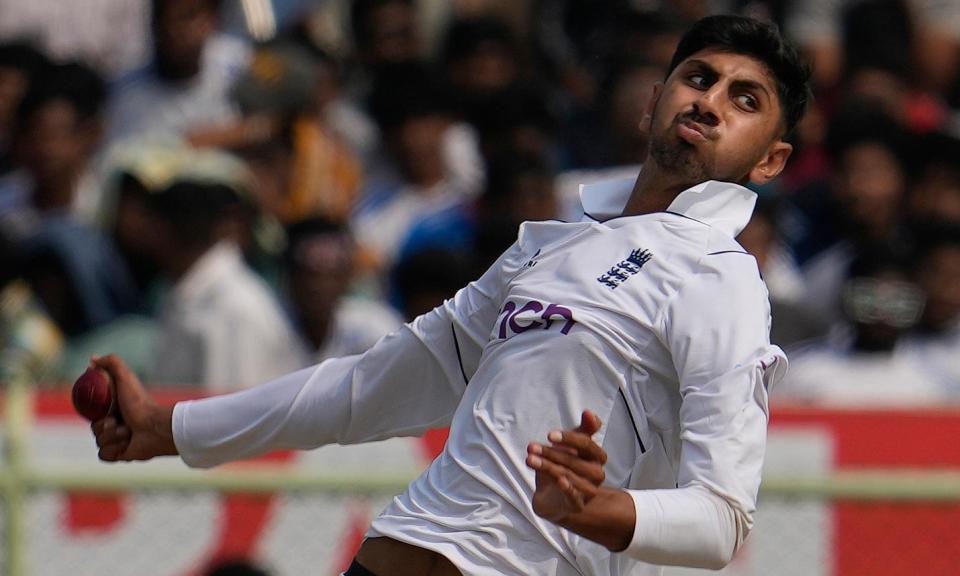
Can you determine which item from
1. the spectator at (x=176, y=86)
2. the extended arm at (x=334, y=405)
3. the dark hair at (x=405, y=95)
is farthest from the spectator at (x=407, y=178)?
the extended arm at (x=334, y=405)

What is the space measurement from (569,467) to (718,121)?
3.02ft

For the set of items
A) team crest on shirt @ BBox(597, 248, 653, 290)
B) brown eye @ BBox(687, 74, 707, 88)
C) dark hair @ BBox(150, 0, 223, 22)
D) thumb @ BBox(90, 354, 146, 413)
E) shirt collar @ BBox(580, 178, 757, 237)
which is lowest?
dark hair @ BBox(150, 0, 223, 22)

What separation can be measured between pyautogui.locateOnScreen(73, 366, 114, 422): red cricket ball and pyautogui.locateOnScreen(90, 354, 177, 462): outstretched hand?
0.07 feet

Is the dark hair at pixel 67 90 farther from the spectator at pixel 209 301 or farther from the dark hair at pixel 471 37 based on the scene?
the dark hair at pixel 471 37

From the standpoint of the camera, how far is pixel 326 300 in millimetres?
7059

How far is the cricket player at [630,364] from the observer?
307 cm

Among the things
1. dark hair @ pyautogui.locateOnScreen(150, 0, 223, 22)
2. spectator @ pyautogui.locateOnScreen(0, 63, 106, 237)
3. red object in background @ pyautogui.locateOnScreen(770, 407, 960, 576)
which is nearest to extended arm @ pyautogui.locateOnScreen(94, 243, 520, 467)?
red object in background @ pyautogui.locateOnScreen(770, 407, 960, 576)

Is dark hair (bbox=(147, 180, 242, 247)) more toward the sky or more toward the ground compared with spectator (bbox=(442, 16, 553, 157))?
more toward the sky

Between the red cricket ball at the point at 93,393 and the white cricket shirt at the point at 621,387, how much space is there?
2.49 feet

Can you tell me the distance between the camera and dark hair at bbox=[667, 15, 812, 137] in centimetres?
356

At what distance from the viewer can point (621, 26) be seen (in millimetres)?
8844

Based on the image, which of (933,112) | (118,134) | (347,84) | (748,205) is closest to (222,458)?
(748,205)

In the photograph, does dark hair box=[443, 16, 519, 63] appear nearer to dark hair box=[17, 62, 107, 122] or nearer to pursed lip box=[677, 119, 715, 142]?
dark hair box=[17, 62, 107, 122]

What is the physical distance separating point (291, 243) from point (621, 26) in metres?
2.48
